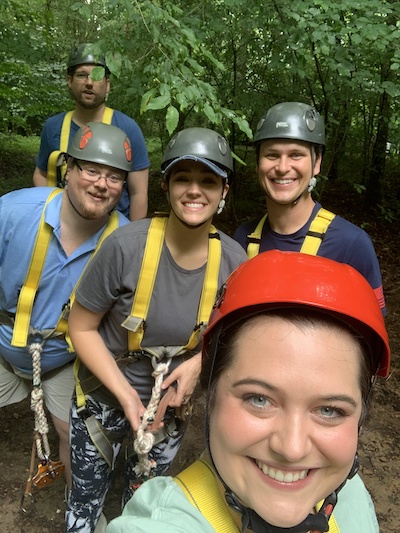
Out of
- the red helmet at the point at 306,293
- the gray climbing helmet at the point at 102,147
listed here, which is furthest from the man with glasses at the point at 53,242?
the red helmet at the point at 306,293

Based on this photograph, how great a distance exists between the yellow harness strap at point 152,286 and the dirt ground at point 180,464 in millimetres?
1226

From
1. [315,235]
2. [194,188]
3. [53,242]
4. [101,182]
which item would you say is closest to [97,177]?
[101,182]

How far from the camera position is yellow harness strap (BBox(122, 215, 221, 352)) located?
83.8 inches

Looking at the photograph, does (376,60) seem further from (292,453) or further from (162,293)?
(292,453)

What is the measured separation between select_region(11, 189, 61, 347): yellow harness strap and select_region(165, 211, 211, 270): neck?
28.2 inches

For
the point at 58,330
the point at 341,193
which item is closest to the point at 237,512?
the point at 58,330

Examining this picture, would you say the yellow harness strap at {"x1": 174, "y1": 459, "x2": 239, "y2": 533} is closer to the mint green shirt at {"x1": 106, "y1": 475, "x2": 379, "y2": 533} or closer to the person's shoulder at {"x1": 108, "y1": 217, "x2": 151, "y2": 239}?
the mint green shirt at {"x1": 106, "y1": 475, "x2": 379, "y2": 533}

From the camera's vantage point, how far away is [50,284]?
2531 millimetres

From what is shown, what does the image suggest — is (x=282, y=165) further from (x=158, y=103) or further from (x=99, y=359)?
(x=99, y=359)

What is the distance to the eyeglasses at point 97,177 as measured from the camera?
2.58 meters

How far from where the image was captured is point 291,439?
3.42 ft

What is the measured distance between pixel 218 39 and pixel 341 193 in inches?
204

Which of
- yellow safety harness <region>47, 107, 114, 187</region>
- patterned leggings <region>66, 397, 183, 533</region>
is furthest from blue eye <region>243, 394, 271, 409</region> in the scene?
yellow safety harness <region>47, 107, 114, 187</region>

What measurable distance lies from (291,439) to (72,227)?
6.21 ft
